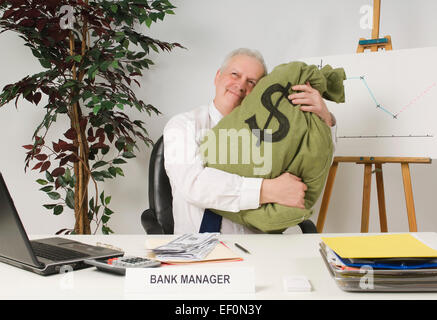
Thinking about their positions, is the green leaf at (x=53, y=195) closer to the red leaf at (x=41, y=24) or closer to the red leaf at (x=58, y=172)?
the red leaf at (x=58, y=172)

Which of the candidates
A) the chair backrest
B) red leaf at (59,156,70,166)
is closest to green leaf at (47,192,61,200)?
red leaf at (59,156,70,166)

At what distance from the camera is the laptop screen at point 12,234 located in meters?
0.76

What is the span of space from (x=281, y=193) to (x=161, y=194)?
50 centimetres

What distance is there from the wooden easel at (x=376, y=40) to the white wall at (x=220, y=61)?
Answer: 35 cm

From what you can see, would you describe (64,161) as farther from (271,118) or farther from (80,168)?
(271,118)

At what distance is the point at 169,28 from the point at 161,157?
4.17 feet

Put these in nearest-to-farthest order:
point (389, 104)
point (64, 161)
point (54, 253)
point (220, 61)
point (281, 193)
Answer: point (54, 253), point (281, 193), point (389, 104), point (64, 161), point (220, 61)

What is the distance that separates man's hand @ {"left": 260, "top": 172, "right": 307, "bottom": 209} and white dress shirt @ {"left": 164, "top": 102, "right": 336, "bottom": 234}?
1.0 inches

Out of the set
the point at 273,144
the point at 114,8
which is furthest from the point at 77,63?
the point at 273,144

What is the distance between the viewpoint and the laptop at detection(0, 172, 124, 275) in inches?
30.5

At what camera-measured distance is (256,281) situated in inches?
31.5

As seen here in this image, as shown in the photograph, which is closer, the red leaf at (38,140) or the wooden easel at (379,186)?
the wooden easel at (379,186)

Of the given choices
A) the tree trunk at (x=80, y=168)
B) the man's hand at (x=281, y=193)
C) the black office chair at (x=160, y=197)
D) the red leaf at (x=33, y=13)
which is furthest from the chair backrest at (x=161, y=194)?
the red leaf at (x=33, y=13)

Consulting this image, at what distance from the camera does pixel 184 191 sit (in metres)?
1.43
